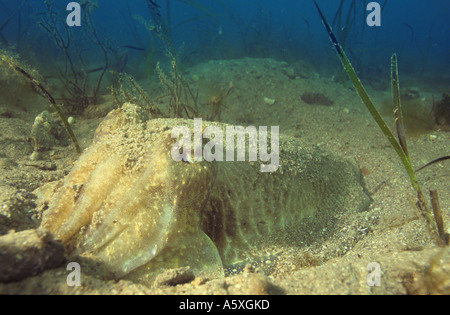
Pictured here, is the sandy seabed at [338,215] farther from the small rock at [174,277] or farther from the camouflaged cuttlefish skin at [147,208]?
the camouflaged cuttlefish skin at [147,208]

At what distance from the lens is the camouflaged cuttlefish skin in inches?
68.1

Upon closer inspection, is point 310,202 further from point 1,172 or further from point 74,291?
point 1,172

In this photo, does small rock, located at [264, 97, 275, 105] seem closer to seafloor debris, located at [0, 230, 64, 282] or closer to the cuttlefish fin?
the cuttlefish fin

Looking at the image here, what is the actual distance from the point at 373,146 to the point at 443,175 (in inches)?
56.4

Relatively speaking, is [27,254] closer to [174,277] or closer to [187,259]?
[174,277]

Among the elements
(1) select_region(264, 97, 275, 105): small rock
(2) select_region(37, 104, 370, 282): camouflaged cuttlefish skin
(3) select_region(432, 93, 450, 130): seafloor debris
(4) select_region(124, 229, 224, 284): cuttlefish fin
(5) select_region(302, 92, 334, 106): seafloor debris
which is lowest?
(4) select_region(124, 229, 224, 284): cuttlefish fin

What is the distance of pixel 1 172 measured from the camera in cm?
303

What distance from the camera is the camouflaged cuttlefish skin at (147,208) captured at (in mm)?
1729

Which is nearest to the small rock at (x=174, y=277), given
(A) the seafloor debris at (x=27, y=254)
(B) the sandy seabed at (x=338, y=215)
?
(B) the sandy seabed at (x=338, y=215)

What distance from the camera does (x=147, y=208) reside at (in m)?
1.75

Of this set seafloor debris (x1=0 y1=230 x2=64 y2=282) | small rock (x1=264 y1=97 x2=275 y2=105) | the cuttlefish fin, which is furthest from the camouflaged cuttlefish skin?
small rock (x1=264 y1=97 x2=275 y2=105)

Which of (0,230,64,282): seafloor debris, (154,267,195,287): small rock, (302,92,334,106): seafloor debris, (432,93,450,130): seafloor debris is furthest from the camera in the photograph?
(302,92,334,106): seafloor debris

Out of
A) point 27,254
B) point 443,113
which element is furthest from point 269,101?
→ point 27,254
